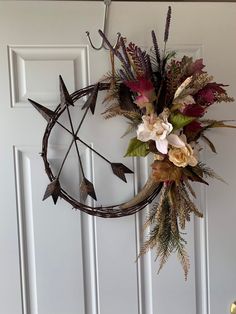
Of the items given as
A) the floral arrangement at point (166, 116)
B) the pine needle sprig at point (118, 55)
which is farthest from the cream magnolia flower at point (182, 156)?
the pine needle sprig at point (118, 55)

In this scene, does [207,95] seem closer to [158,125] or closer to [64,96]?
[158,125]

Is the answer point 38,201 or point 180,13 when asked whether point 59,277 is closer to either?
point 38,201

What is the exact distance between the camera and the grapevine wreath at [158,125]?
998 millimetres

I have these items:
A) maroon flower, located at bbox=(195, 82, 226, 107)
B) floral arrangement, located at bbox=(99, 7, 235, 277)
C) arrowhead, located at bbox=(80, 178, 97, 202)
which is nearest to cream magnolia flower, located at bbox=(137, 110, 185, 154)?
floral arrangement, located at bbox=(99, 7, 235, 277)

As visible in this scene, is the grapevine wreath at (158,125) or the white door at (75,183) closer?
the grapevine wreath at (158,125)

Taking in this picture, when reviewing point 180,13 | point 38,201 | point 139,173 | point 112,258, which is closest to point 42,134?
point 38,201

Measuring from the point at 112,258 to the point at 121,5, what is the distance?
707 mm

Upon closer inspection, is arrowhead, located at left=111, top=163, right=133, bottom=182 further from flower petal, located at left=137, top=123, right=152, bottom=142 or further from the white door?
flower petal, located at left=137, top=123, right=152, bottom=142

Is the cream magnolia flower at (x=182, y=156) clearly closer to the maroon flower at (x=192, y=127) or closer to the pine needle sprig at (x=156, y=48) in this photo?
the maroon flower at (x=192, y=127)

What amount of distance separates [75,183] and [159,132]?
1.02ft

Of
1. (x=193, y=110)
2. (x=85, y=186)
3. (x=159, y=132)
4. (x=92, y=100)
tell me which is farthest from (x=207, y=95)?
(x=85, y=186)

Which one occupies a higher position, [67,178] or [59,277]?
[67,178]

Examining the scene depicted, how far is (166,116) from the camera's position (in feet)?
3.28

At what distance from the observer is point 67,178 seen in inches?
45.5
